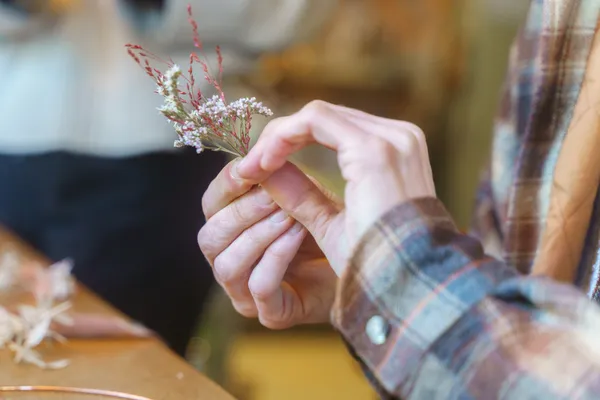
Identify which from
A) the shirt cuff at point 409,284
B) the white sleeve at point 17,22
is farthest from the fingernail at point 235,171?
the white sleeve at point 17,22

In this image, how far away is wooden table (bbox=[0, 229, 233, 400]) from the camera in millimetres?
520

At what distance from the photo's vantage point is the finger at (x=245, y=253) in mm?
477

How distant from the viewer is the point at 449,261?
391 millimetres

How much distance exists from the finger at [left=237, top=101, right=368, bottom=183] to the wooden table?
18 centimetres

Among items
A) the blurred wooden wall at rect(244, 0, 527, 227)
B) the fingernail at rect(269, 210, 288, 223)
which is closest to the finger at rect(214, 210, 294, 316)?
the fingernail at rect(269, 210, 288, 223)

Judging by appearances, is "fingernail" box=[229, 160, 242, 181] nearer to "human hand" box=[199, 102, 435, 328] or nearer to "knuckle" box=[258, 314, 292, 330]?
"human hand" box=[199, 102, 435, 328]

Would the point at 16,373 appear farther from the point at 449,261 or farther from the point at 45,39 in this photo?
the point at 45,39

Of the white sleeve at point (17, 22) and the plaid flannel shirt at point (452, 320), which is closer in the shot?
the plaid flannel shirt at point (452, 320)

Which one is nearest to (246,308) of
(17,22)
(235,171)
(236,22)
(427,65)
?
(235,171)

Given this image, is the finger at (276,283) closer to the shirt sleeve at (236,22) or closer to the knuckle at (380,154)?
the knuckle at (380,154)

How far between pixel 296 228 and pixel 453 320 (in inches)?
5.4

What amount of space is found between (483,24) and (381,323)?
1900 mm

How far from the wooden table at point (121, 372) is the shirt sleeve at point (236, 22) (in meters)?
0.26

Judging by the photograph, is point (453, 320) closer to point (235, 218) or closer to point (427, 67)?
point (235, 218)
